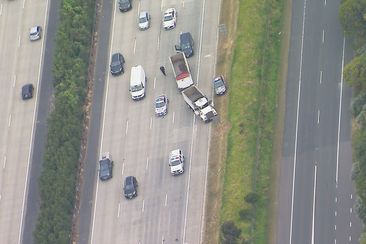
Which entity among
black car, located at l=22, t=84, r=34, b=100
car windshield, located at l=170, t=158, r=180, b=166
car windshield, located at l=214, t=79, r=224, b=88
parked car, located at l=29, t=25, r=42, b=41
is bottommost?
car windshield, located at l=170, t=158, r=180, b=166

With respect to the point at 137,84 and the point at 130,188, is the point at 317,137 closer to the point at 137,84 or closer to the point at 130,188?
the point at 130,188

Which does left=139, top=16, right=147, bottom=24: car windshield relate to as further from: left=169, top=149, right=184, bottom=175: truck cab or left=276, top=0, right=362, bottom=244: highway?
left=169, top=149, right=184, bottom=175: truck cab

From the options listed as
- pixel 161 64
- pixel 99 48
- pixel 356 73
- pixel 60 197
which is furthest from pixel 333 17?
pixel 60 197

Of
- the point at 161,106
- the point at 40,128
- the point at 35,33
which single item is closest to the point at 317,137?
the point at 161,106

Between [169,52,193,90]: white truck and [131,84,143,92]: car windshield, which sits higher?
[169,52,193,90]: white truck

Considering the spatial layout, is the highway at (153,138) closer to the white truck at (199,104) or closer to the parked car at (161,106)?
the parked car at (161,106)

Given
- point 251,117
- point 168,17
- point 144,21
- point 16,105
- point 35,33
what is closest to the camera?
point 251,117

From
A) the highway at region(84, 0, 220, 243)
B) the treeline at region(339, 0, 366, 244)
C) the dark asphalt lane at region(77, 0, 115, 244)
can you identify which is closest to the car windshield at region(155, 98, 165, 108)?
the highway at region(84, 0, 220, 243)
